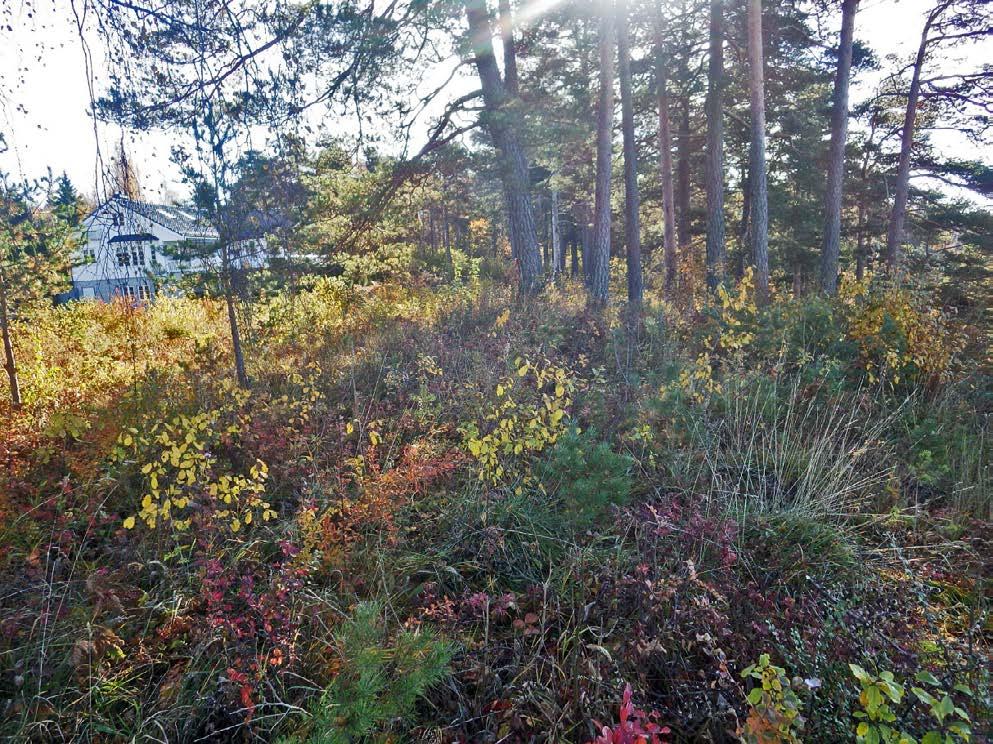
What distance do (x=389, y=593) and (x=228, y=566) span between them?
2.79ft

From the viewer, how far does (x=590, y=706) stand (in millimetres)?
2080

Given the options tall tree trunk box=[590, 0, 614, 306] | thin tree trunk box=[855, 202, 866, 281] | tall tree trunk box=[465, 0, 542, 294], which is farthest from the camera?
thin tree trunk box=[855, 202, 866, 281]

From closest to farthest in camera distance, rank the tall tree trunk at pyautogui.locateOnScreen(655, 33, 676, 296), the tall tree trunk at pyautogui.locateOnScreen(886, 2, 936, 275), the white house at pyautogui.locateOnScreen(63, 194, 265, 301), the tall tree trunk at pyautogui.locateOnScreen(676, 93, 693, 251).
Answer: the white house at pyautogui.locateOnScreen(63, 194, 265, 301) < the tall tree trunk at pyautogui.locateOnScreen(655, 33, 676, 296) < the tall tree trunk at pyautogui.locateOnScreen(886, 2, 936, 275) < the tall tree trunk at pyautogui.locateOnScreen(676, 93, 693, 251)

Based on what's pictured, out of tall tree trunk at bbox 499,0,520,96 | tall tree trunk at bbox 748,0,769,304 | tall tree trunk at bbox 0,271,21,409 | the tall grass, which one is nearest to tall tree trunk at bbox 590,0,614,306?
tall tree trunk at bbox 499,0,520,96

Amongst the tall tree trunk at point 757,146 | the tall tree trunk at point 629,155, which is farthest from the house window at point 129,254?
the tall tree trunk at point 757,146

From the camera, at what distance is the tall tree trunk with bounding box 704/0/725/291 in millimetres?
10500

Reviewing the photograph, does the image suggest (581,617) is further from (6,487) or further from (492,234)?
(492,234)

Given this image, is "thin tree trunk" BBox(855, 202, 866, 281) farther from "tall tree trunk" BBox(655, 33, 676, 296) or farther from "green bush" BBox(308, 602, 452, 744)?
"green bush" BBox(308, 602, 452, 744)

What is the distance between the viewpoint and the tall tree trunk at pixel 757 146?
31.0 feet

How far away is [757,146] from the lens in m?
9.60

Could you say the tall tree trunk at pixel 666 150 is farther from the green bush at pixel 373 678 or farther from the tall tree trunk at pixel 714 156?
the green bush at pixel 373 678

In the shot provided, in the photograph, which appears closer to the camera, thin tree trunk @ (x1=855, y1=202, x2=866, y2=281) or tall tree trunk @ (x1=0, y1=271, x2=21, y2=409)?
tall tree trunk @ (x1=0, y1=271, x2=21, y2=409)

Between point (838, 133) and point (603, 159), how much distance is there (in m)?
5.24

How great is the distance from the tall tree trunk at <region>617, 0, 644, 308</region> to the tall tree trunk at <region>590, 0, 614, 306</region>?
25 centimetres
